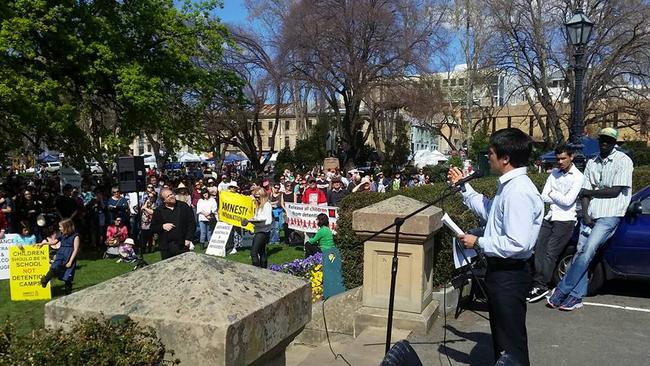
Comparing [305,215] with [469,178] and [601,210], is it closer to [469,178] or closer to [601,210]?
[601,210]

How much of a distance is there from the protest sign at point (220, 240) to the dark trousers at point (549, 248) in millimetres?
8181

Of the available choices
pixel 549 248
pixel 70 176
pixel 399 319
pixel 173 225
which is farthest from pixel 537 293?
pixel 70 176

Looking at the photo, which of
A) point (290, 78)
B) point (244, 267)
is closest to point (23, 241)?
point (244, 267)

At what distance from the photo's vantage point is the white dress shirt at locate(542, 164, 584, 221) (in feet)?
20.6

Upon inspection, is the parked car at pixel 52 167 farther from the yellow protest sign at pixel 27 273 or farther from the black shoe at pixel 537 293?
the black shoe at pixel 537 293

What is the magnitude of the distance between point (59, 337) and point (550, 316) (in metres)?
5.21

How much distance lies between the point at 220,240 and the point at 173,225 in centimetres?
463

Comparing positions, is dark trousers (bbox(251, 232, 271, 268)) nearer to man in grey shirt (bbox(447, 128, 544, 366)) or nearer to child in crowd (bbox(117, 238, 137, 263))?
child in crowd (bbox(117, 238, 137, 263))

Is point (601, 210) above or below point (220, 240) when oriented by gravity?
above

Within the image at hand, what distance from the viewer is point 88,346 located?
205 centimetres

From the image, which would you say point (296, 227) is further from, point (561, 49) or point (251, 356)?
point (561, 49)

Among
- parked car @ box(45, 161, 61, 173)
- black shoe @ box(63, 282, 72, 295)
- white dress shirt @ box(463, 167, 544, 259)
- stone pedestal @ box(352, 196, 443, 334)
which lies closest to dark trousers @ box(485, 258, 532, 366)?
white dress shirt @ box(463, 167, 544, 259)

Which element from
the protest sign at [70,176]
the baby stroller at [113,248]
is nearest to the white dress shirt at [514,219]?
the baby stroller at [113,248]

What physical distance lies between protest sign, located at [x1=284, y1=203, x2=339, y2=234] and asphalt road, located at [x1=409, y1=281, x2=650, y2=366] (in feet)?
24.1
